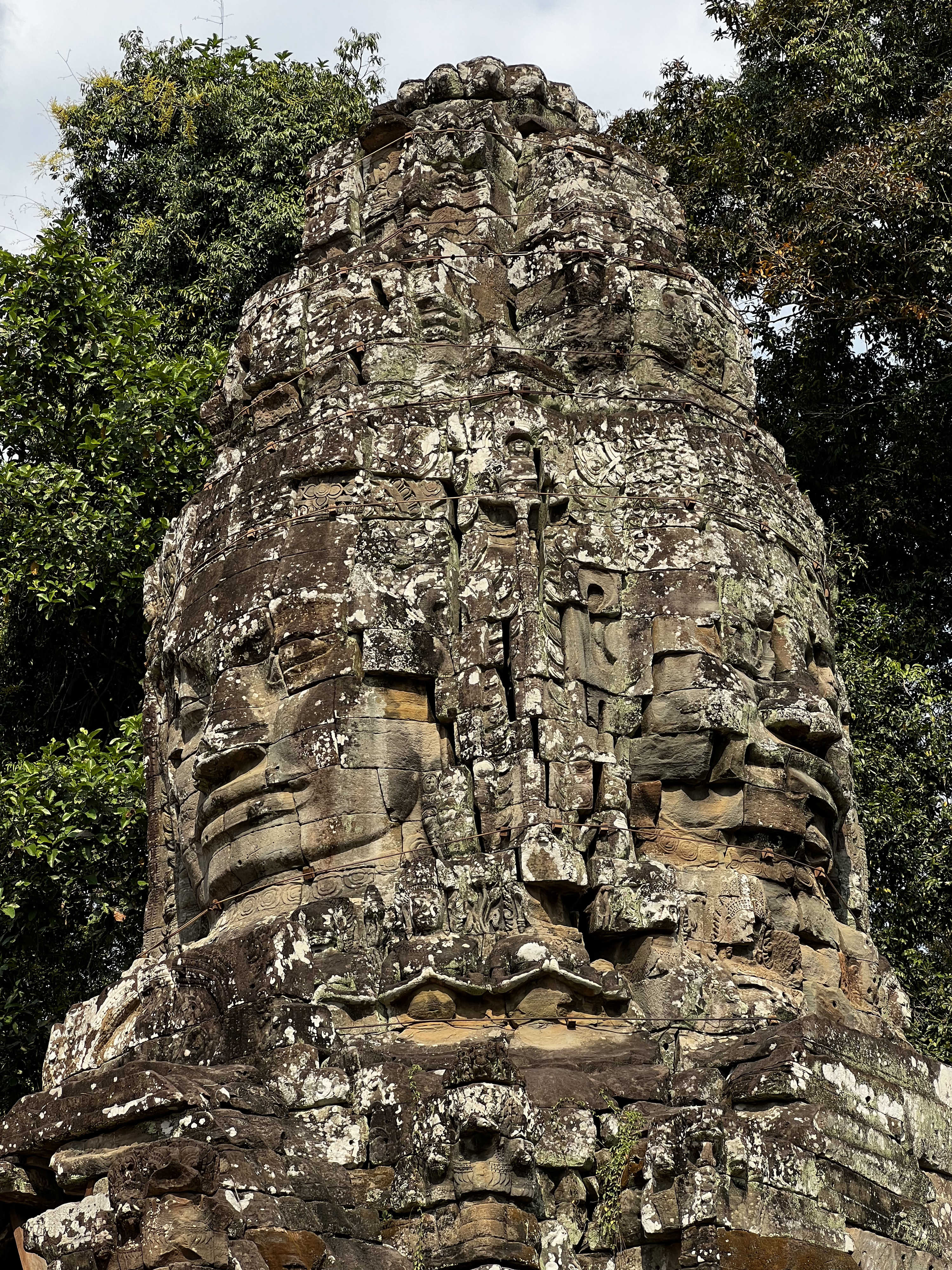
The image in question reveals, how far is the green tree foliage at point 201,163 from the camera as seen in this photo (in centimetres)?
1994

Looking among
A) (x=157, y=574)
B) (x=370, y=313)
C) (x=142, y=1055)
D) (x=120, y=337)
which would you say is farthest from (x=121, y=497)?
(x=142, y=1055)

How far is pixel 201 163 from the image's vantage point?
68.5 feet

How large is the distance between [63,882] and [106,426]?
4.48 metres

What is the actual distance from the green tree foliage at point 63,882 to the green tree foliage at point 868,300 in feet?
22.0

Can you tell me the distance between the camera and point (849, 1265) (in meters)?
7.80

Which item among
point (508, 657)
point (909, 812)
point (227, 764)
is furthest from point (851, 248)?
point (227, 764)

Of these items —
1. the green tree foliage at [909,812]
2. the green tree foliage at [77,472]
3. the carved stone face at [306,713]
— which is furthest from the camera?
the green tree foliage at [77,472]

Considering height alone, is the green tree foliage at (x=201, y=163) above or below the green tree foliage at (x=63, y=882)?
above

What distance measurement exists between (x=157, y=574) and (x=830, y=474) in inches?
368

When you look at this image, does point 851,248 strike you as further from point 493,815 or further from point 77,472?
point 493,815

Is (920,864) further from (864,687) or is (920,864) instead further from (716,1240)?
(716,1240)

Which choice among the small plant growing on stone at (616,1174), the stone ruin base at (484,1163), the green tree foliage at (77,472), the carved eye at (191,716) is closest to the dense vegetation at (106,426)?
the green tree foliage at (77,472)

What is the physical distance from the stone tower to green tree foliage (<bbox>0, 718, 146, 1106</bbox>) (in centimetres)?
289

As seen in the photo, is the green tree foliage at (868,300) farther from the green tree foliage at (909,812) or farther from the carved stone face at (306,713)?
the carved stone face at (306,713)
